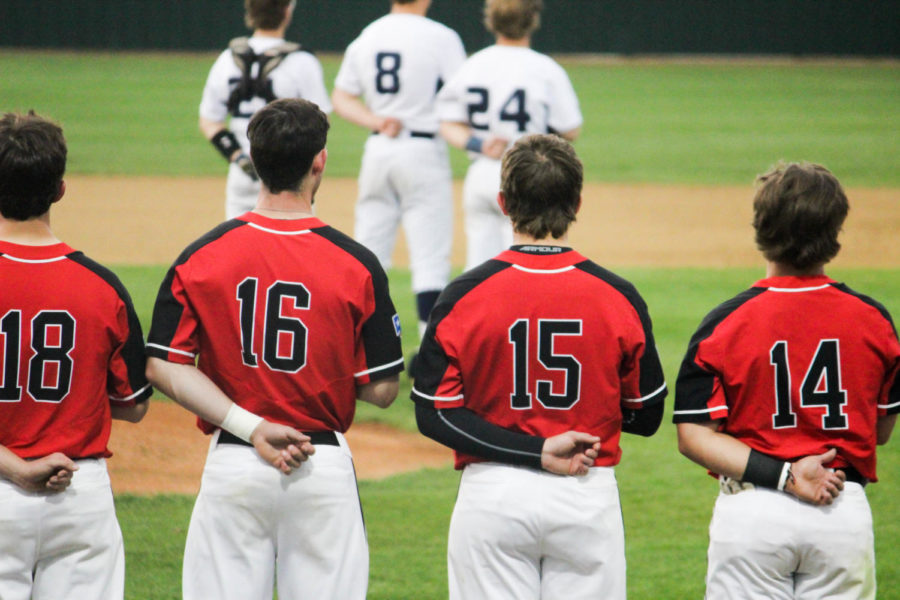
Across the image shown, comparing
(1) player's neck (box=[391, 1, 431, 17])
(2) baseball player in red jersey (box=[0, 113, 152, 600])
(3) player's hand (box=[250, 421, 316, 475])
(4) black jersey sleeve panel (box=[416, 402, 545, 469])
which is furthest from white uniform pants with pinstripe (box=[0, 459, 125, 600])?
(1) player's neck (box=[391, 1, 431, 17])

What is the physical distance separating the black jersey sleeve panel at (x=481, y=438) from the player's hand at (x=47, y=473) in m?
0.88

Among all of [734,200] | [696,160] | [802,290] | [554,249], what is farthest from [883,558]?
[696,160]

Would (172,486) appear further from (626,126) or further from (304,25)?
(304,25)

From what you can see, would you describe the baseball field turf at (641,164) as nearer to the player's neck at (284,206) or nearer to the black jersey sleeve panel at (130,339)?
the black jersey sleeve panel at (130,339)

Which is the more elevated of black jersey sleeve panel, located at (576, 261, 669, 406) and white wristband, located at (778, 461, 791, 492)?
black jersey sleeve panel, located at (576, 261, 669, 406)

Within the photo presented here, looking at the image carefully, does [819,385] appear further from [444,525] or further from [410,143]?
[410,143]

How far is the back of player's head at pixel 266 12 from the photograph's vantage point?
6.43m

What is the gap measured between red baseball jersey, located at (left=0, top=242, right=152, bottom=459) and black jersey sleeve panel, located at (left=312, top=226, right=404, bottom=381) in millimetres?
593

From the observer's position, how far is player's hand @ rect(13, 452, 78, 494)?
2600 mm

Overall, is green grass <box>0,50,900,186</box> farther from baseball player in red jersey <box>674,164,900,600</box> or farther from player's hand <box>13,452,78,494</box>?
baseball player in red jersey <box>674,164,900,600</box>

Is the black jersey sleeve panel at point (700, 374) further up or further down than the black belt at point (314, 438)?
further up

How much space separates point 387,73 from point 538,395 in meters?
4.50

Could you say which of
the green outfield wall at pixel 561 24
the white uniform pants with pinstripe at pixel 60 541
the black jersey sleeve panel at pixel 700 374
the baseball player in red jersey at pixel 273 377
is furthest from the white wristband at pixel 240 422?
the green outfield wall at pixel 561 24

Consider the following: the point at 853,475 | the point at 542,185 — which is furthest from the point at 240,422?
the point at 853,475
